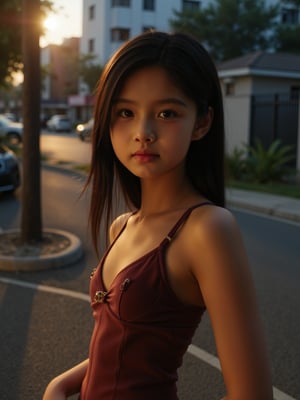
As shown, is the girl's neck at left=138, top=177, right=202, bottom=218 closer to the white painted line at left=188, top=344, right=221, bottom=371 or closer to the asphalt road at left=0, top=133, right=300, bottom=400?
the asphalt road at left=0, top=133, right=300, bottom=400

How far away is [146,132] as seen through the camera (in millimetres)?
1218

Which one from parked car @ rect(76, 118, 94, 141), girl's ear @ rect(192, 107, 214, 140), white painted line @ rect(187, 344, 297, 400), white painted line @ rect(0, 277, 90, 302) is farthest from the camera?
white painted line @ rect(0, 277, 90, 302)

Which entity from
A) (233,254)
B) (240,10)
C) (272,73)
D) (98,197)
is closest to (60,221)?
(98,197)

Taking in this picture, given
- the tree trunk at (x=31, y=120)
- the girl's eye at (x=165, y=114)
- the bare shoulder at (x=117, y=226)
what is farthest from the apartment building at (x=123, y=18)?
the girl's eye at (x=165, y=114)

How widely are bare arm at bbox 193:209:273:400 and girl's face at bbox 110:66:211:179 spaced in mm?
246

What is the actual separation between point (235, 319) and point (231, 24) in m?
42.1

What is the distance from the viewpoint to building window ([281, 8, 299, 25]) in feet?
161

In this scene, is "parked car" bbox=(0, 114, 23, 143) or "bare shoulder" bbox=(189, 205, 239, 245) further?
"parked car" bbox=(0, 114, 23, 143)

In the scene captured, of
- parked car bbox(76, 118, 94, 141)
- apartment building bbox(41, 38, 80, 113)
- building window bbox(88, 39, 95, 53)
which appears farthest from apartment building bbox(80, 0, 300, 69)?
parked car bbox(76, 118, 94, 141)

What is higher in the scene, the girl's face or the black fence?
the black fence

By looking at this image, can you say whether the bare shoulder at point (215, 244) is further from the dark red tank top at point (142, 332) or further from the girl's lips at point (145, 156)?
the girl's lips at point (145, 156)

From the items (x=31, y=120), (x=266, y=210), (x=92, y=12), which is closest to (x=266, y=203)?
(x=266, y=210)

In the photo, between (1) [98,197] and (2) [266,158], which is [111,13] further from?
(1) [98,197]

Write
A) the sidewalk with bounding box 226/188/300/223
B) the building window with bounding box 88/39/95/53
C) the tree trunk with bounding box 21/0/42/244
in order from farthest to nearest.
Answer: the building window with bounding box 88/39/95/53
the sidewalk with bounding box 226/188/300/223
the tree trunk with bounding box 21/0/42/244
